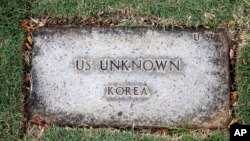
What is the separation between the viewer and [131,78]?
3.24m

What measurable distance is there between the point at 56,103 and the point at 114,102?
0.37 metres

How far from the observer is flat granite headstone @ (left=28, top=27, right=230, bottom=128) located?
10.6 ft

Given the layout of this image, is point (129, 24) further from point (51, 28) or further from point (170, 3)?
point (51, 28)

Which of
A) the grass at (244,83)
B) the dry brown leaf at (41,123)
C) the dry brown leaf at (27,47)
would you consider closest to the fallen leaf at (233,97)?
the grass at (244,83)

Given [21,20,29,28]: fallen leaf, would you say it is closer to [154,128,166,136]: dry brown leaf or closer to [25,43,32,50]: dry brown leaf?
[25,43,32,50]: dry brown leaf

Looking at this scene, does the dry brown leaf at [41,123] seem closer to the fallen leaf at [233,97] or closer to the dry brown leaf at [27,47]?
the dry brown leaf at [27,47]

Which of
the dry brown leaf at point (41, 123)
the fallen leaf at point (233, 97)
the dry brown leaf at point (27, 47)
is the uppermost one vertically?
the dry brown leaf at point (27, 47)

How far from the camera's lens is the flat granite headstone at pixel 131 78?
3217mm

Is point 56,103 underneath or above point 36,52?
underneath

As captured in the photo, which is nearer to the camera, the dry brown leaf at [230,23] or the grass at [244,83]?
the grass at [244,83]

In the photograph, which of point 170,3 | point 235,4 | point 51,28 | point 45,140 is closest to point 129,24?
point 170,3

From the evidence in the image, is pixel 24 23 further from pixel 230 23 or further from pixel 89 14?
pixel 230 23

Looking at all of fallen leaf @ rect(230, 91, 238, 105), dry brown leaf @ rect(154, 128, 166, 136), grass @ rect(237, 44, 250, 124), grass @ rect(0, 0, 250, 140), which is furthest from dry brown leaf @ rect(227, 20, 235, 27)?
dry brown leaf @ rect(154, 128, 166, 136)

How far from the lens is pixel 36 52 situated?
3.29 m
